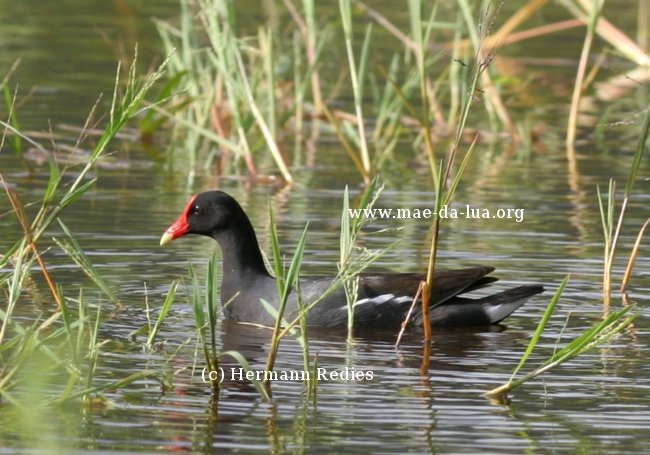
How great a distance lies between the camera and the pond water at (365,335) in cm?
581

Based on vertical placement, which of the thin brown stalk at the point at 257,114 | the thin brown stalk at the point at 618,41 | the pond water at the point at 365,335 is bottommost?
the pond water at the point at 365,335

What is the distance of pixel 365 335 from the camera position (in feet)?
26.6

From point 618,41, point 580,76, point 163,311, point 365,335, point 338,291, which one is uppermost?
point 618,41

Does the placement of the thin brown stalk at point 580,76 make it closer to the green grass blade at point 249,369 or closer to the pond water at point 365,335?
the pond water at point 365,335

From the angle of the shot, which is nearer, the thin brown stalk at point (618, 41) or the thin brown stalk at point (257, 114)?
the thin brown stalk at point (257, 114)

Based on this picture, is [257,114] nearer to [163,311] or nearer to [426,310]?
[426,310]

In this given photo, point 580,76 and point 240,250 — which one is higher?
point 580,76

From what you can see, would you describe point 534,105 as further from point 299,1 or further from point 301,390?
point 301,390

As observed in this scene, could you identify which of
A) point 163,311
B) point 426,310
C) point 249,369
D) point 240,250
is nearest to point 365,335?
point 426,310

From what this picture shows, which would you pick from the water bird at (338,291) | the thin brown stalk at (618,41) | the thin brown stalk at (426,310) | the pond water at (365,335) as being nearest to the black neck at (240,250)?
the water bird at (338,291)

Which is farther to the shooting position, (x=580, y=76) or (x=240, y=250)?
(x=580, y=76)

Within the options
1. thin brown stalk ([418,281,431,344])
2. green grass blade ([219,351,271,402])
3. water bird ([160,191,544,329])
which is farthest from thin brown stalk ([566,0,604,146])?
green grass blade ([219,351,271,402])

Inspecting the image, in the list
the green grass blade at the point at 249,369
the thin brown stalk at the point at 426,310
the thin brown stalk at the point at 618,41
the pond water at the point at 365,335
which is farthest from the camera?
the thin brown stalk at the point at 618,41

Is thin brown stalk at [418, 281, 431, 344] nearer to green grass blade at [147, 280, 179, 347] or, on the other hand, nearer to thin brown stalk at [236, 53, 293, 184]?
green grass blade at [147, 280, 179, 347]
